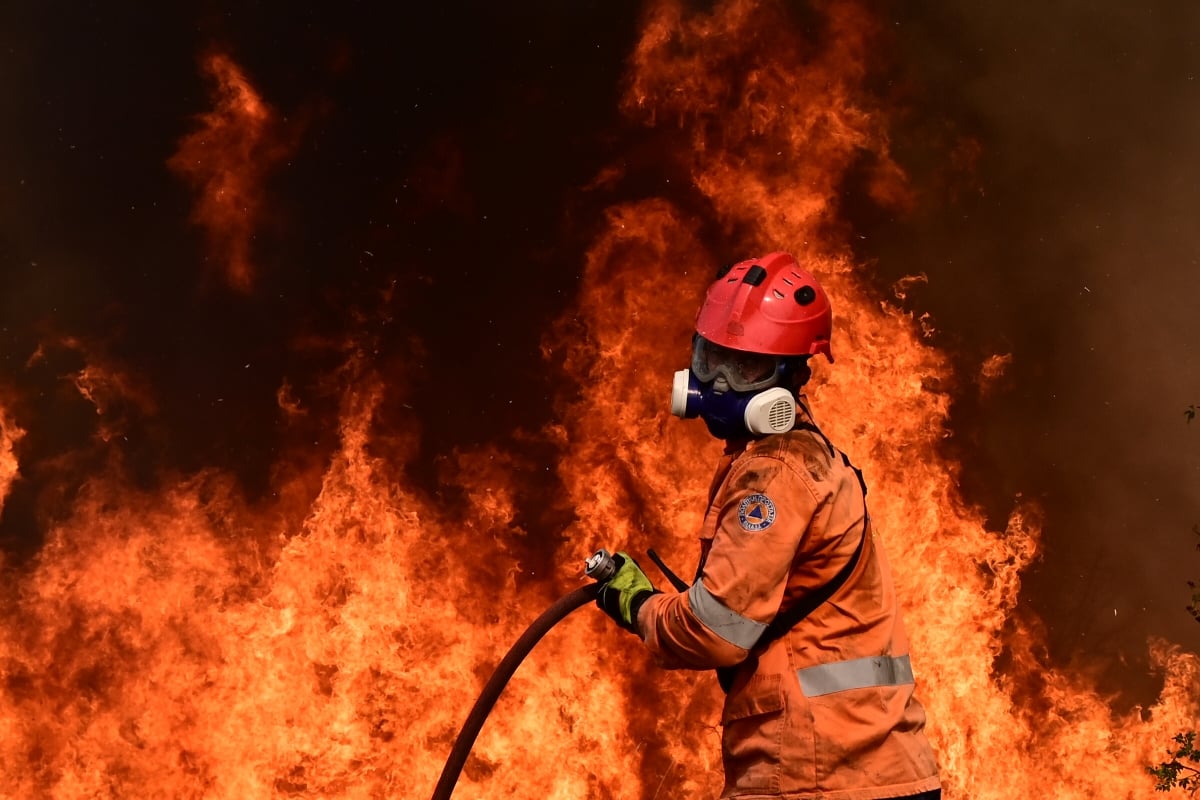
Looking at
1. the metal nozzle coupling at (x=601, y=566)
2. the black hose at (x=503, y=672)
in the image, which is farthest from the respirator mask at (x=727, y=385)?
the black hose at (x=503, y=672)

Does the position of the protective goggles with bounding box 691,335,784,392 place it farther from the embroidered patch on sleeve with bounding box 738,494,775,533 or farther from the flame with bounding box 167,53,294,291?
the flame with bounding box 167,53,294,291

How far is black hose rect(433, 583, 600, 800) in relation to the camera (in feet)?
14.4

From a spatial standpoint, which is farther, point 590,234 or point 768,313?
point 590,234

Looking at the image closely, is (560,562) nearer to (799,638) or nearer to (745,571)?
(799,638)

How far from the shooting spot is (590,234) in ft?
24.4

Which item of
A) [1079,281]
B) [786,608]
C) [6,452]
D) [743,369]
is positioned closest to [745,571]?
[786,608]

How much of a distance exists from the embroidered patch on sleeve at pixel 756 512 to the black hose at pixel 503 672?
855 millimetres

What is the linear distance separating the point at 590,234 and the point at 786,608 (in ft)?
13.7

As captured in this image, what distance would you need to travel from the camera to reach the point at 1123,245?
736 cm

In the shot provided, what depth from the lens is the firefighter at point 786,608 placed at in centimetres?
356

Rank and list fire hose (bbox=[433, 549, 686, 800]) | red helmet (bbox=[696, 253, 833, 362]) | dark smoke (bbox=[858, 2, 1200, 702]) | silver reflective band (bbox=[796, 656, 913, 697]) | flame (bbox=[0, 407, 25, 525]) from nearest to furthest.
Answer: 1. silver reflective band (bbox=[796, 656, 913, 697])
2. red helmet (bbox=[696, 253, 833, 362])
3. fire hose (bbox=[433, 549, 686, 800])
4. flame (bbox=[0, 407, 25, 525])
5. dark smoke (bbox=[858, 2, 1200, 702])

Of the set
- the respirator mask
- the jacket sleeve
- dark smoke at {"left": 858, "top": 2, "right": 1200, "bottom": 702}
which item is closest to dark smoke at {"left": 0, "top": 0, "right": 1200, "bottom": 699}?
dark smoke at {"left": 858, "top": 2, "right": 1200, "bottom": 702}

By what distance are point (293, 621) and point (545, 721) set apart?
174 cm

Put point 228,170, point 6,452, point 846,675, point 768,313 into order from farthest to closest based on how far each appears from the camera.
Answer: point 228,170 < point 6,452 < point 768,313 < point 846,675
